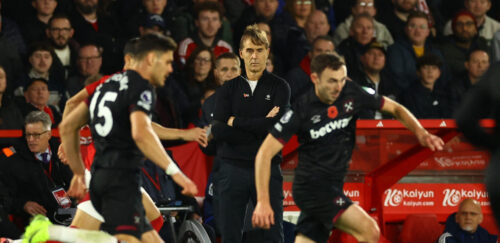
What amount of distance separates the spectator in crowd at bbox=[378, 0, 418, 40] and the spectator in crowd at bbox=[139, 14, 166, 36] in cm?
319

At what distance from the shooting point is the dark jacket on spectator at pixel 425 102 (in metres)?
11.5

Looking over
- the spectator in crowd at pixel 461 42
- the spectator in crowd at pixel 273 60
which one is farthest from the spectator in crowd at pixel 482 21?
the spectator in crowd at pixel 273 60

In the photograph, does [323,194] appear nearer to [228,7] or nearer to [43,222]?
[43,222]

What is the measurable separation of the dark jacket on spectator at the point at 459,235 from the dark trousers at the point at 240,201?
227 centimetres

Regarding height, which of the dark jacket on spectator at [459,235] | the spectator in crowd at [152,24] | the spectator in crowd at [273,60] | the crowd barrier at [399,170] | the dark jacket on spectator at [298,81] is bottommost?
the dark jacket on spectator at [459,235]

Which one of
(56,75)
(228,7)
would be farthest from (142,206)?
(228,7)

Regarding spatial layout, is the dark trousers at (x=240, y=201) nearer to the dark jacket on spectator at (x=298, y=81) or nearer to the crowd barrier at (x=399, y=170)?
the crowd barrier at (x=399, y=170)

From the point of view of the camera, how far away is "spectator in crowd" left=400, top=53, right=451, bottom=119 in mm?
11508

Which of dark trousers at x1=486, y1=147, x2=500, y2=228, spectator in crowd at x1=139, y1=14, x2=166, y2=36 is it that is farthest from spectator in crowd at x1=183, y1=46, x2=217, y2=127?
dark trousers at x1=486, y1=147, x2=500, y2=228

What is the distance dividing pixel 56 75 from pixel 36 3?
3.48ft

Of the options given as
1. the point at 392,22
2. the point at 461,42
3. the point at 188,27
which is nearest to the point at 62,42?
the point at 188,27

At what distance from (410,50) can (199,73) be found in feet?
9.94

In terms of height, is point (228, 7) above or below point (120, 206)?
above

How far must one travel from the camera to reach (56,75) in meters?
10.8
